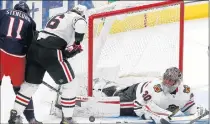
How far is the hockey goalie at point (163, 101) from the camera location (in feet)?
9.14

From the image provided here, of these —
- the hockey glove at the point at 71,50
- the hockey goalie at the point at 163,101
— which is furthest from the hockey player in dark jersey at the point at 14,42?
the hockey goalie at the point at 163,101

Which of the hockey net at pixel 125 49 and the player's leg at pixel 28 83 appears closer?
the player's leg at pixel 28 83

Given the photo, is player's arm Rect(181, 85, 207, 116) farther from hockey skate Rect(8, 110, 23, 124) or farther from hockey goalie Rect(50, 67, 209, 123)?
hockey skate Rect(8, 110, 23, 124)

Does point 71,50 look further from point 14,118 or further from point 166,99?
point 166,99

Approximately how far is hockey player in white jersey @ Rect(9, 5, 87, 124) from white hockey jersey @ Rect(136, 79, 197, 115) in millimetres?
467

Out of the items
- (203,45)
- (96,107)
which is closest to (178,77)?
(96,107)

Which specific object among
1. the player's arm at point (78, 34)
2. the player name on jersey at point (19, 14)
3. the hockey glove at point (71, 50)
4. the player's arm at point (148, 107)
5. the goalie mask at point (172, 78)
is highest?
the player name on jersey at point (19, 14)

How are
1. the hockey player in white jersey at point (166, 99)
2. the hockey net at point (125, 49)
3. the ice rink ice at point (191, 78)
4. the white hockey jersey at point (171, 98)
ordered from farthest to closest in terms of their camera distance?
the hockey net at point (125, 49), the ice rink ice at point (191, 78), the white hockey jersey at point (171, 98), the hockey player in white jersey at point (166, 99)

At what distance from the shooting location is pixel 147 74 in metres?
3.51

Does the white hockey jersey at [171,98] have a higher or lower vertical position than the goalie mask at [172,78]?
lower

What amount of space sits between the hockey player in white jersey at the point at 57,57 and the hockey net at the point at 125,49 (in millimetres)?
479

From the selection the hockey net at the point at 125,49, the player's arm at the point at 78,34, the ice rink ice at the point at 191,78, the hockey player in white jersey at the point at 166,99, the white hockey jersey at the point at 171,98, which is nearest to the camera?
the player's arm at the point at 78,34

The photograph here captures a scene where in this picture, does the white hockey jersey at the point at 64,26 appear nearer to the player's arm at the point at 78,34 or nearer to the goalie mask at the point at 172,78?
the player's arm at the point at 78,34

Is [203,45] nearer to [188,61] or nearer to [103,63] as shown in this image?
[188,61]
